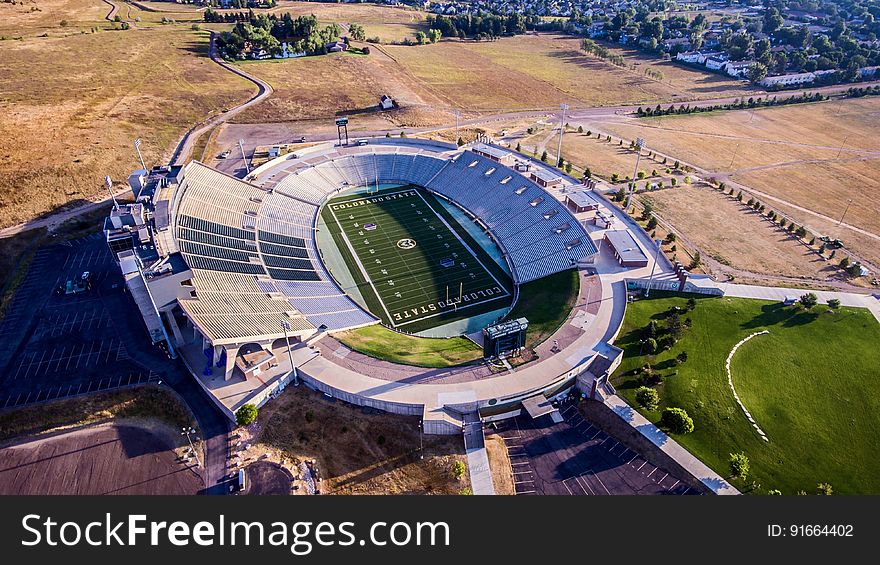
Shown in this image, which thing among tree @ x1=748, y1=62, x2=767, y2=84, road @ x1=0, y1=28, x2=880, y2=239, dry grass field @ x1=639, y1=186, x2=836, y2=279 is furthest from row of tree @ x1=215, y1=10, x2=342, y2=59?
tree @ x1=748, y1=62, x2=767, y2=84

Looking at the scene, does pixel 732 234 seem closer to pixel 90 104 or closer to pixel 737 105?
pixel 737 105

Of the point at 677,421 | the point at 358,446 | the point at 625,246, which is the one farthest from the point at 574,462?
the point at 625,246

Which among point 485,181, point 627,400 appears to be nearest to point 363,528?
point 627,400

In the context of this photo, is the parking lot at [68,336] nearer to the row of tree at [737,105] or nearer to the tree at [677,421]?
the tree at [677,421]

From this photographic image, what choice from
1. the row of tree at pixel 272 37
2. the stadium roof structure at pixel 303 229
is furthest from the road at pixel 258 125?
the stadium roof structure at pixel 303 229

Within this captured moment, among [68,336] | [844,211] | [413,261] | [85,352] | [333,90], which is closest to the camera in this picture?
[85,352]

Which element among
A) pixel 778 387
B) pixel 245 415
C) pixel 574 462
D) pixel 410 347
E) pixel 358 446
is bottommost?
pixel 574 462

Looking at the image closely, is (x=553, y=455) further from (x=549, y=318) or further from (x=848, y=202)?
(x=848, y=202)
